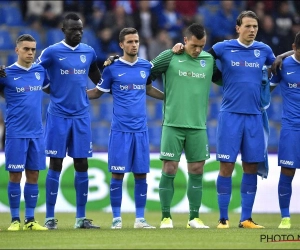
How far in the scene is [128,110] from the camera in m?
11.5

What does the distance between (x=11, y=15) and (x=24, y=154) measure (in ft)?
29.9

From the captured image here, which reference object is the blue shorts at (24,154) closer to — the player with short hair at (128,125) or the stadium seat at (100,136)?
the player with short hair at (128,125)

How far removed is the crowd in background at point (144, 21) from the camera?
1928 cm

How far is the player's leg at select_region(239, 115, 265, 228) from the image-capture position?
11.6 m

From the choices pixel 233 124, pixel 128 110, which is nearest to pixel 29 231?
pixel 128 110

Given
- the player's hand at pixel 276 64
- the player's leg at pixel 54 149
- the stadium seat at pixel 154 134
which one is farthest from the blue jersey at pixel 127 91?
the stadium seat at pixel 154 134

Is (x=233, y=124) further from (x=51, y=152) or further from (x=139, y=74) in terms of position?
A: (x=51, y=152)

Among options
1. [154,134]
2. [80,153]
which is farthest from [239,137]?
[154,134]

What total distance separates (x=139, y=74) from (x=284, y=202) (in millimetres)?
2419

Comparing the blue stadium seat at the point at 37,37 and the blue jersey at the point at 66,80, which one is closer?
the blue jersey at the point at 66,80

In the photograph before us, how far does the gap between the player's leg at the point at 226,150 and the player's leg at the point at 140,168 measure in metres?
0.91

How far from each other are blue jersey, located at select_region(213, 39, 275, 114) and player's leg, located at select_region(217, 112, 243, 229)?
14 centimetres

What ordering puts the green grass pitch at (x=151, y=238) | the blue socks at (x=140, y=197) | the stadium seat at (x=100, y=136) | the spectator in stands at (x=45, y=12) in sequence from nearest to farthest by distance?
the green grass pitch at (x=151, y=238) < the blue socks at (x=140, y=197) < the stadium seat at (x=100, y=136) < the spectator in stands at (x=45, y=12)

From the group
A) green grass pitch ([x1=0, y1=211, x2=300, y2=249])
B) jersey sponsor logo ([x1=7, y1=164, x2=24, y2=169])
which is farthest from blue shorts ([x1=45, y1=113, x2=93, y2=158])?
green grass pitch ([x1=0, y1=211, x2=300, y2=249])
